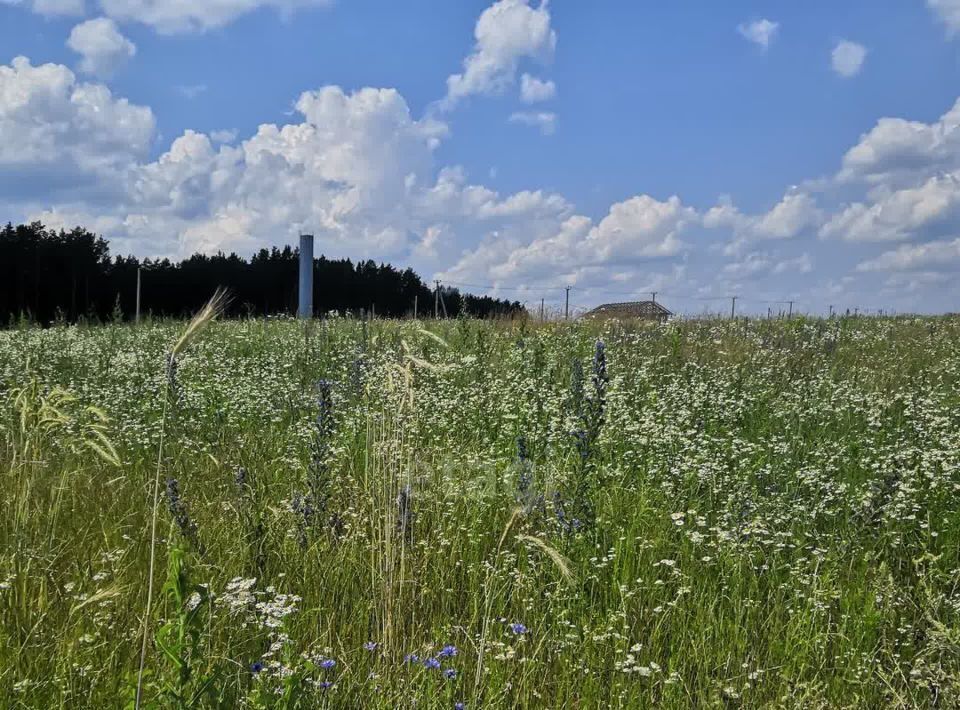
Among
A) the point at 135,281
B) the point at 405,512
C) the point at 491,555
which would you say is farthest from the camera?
the point at 135,281

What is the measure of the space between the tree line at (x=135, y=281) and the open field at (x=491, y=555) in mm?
27302

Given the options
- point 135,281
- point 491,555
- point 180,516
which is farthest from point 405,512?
point 135,281

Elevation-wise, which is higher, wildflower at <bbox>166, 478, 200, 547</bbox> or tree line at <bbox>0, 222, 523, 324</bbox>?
tree line at <bbox>0, 222, 523, 324</bbox>

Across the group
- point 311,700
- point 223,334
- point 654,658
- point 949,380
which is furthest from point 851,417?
point 223,334

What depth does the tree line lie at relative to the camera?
39.8 meters

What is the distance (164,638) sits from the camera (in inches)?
78.3

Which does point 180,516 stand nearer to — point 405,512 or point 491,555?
point 405,512

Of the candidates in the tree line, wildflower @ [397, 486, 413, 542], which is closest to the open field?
wildflower @ [397, 486, 413, 542]

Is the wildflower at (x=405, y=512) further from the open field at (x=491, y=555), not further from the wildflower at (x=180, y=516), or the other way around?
the wildflower at (x=180, y=516)

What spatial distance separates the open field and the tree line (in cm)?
2730

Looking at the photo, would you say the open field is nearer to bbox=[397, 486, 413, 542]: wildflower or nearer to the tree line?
bbox=[397, 486, 413, 542]: wildflower

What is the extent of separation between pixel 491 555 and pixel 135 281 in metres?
44.9

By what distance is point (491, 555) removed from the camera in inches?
141

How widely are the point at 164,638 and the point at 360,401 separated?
4.91m
